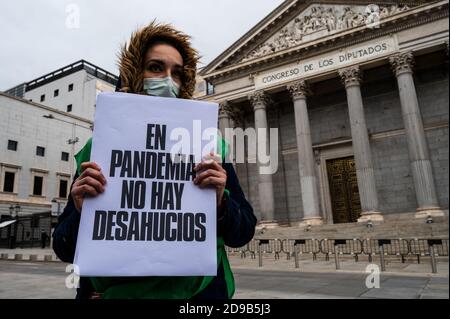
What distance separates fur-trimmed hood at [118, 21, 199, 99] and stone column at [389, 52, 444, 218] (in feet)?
68.2

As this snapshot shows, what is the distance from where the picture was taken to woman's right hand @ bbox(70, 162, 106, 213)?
165 centimetres

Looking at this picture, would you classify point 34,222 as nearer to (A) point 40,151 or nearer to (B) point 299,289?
(A) point 40,151

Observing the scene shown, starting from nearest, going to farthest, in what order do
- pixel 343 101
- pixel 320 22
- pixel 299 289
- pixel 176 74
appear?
pixel 176 74 → pixel 299 289 → pixel 320 22 → pixel 343 101

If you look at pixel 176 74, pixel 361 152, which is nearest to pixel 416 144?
pixel 361 152

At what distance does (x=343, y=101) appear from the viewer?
93.0ft

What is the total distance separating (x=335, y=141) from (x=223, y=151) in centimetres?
2763

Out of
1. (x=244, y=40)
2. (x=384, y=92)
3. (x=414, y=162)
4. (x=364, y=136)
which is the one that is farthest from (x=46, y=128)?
(x=384, y=92)

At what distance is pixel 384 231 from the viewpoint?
19469 millimetres

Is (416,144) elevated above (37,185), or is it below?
below

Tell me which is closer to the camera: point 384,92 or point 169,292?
point 169,292

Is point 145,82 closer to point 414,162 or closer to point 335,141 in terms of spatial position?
point 414,162

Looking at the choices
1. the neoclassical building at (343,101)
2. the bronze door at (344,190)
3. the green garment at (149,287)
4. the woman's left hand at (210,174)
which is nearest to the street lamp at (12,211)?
the neoclassical building at (343,101)

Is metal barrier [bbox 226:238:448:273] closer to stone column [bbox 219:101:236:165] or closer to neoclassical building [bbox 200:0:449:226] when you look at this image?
neoclassical building [bbox 200:0:449:226]

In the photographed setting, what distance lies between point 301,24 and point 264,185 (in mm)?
13532
